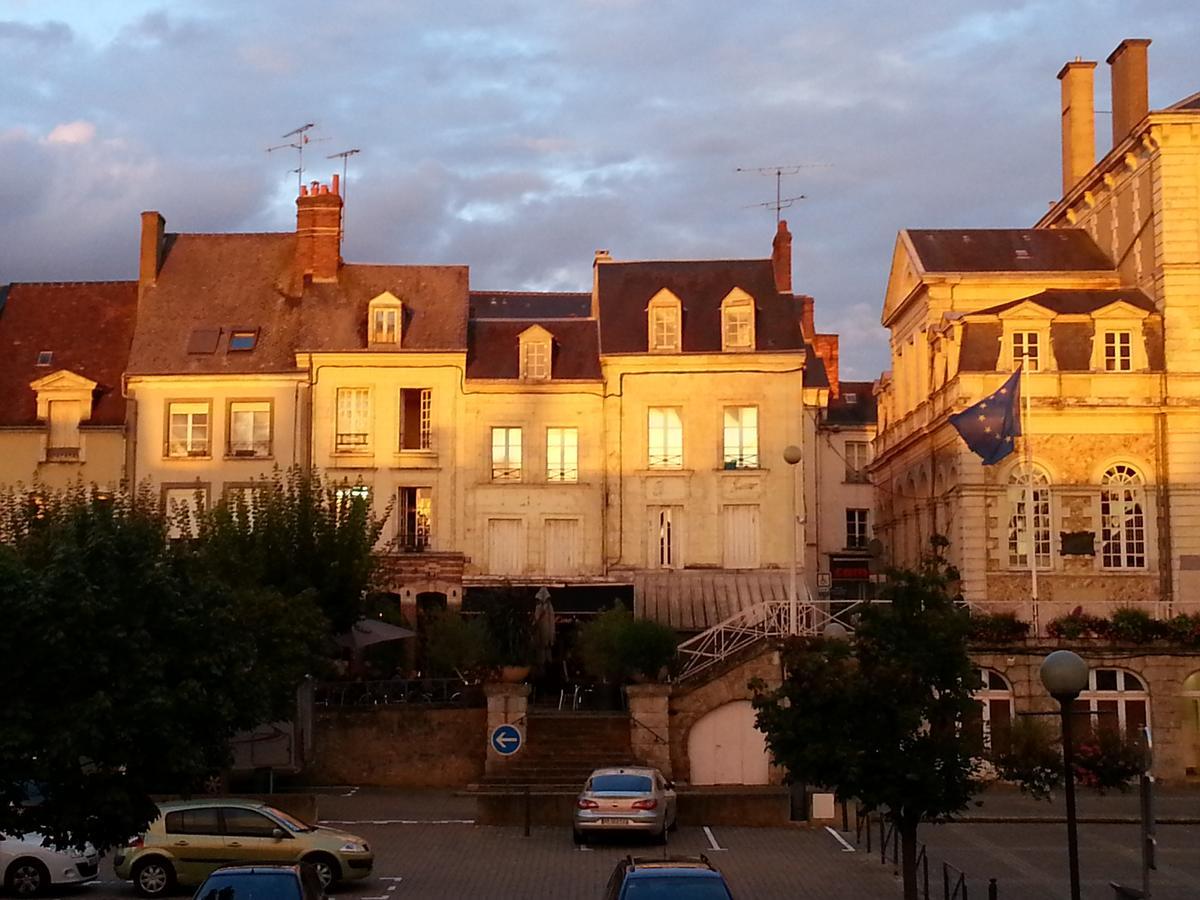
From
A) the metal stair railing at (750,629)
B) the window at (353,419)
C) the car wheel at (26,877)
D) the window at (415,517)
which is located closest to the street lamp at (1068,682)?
the car wheel at (26,877)

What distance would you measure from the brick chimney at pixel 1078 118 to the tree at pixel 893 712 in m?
30.3

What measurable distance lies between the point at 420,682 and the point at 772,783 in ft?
26.2

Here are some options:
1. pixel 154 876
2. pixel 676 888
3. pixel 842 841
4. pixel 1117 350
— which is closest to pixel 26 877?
pixel 154 876

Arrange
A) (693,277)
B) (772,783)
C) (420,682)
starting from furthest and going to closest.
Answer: (693,277)
(420,682)
(772,783)

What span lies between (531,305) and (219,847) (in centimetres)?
3823

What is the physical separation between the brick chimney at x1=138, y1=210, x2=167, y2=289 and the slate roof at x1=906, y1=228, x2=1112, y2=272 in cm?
2094

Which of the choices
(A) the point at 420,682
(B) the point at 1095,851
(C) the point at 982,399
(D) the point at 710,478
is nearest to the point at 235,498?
(A) the point at 420,682

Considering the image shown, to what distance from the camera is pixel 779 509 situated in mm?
42906

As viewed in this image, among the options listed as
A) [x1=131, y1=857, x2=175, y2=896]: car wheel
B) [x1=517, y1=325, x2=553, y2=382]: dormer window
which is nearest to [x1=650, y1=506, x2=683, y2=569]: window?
[x1=517, y1=325, x2=553, y2=382]: dormer window

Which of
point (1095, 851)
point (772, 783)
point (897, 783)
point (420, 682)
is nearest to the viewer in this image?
point (897, 783)

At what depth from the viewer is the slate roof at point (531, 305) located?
5825 cm

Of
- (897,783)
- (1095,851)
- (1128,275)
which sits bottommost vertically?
(1095,851)

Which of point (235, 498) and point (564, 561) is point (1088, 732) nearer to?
point (564, 561)

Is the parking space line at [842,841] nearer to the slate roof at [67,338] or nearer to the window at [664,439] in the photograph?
the window at [664,439]
